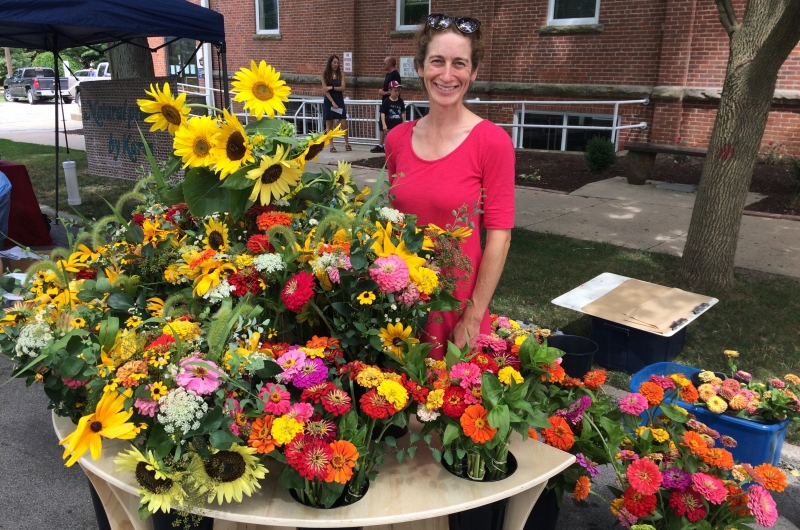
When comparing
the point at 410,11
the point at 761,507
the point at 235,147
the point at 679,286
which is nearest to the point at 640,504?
the point at 761,507

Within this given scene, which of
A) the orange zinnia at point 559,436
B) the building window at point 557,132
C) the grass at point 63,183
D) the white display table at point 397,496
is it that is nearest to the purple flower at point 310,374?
the white display table at point 397,496

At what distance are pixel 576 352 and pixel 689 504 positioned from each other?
5.63ft

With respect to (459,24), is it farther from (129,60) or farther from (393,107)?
(393,107)

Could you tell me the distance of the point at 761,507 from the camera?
1.79m

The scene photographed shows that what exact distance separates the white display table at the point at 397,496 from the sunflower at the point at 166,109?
0.87m

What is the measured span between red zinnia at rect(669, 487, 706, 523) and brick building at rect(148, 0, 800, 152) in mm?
8967

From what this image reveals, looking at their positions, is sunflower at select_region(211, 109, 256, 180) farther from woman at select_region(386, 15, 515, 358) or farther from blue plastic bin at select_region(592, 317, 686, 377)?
blue plastic bin at select_region(592, 317, 686, 377)

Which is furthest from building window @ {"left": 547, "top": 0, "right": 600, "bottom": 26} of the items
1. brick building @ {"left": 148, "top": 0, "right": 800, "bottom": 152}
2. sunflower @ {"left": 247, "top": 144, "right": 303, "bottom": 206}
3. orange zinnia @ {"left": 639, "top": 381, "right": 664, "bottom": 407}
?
sunflower @ {"left": 247, "top": 144, "right": 303, "bottom": 206}

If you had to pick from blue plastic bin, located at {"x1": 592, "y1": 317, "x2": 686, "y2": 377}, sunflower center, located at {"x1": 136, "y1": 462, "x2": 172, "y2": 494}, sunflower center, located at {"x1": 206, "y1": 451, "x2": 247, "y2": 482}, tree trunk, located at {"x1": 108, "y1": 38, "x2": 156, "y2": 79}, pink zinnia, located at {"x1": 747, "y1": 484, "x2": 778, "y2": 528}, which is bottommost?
blue plastic bin, located at {"x1": 592, "y1": 317, "x2": 686, "y2": 377}

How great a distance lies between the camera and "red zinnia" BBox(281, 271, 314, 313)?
1.49m

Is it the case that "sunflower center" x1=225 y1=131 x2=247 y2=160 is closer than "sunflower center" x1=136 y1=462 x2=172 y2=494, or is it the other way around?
"sunflower center" x1=136 y1=462 x2=172 y2=494

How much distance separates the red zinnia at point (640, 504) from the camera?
73.9 inches

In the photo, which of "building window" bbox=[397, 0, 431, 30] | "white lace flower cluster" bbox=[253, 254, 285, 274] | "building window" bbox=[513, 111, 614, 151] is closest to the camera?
"white lace flower cluster" bbox=[253, 254, 285, 274]

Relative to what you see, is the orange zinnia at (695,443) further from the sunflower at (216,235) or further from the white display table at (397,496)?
the sunflower at (216,235)
